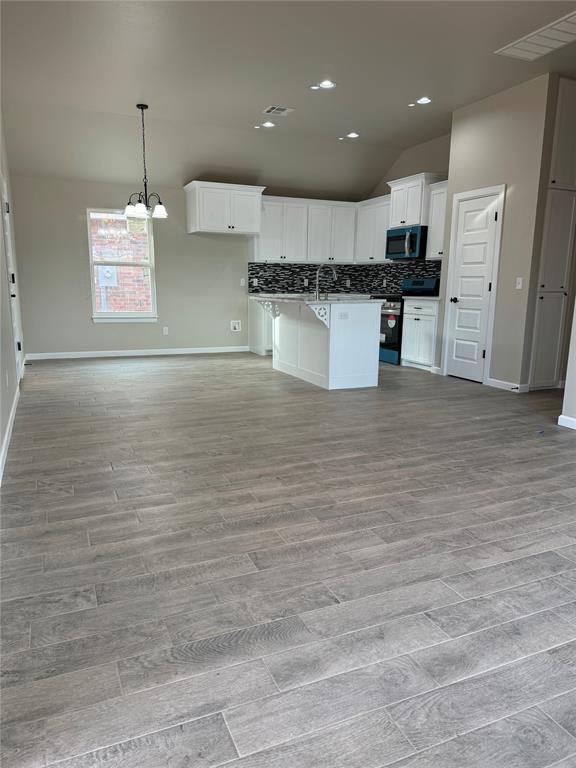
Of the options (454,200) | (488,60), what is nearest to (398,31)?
(488,60)

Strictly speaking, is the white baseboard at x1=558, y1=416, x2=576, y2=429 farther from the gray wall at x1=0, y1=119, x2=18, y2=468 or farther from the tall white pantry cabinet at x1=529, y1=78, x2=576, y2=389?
the gray wall at x1=0, y1=119, x2=18, y2=468

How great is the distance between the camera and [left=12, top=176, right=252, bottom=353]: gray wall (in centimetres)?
734

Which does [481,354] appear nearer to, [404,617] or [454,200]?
[454,200]

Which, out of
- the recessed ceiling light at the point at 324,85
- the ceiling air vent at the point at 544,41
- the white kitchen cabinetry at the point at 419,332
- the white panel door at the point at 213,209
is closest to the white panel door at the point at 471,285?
the white kitchen cabinetry at the point at 419,332

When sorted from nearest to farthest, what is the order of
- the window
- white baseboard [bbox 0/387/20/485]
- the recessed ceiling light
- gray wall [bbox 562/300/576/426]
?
white baseboard [bbox 0/387/20/485] < gray wall [bbox 562/300/576/426] < the recessed ceiling light < the window

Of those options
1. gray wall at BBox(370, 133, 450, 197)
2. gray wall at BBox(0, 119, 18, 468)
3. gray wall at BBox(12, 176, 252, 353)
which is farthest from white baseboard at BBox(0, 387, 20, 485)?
gray wall at BBox(370, 133, 450, 197)

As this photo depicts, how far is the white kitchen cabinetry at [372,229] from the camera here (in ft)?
26.4

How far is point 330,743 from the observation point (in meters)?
1.31

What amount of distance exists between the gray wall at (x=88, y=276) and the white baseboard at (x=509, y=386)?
4303mm

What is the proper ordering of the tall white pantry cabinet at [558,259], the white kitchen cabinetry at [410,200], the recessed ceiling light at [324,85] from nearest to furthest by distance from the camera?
the recessed ceiling light at [324,85] → the tall white pantry cabinet at [558,259] → the white kitchen cabinetry at [410,200]

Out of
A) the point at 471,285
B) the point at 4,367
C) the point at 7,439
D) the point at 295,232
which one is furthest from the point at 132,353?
the point at 471,285

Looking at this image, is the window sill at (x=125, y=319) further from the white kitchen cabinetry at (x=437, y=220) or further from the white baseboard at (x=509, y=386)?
the white baseboard at (x=509, y=386)

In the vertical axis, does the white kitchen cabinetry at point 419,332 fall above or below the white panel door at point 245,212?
below

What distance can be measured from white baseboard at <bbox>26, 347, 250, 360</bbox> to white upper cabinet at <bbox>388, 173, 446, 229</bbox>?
3.24m
